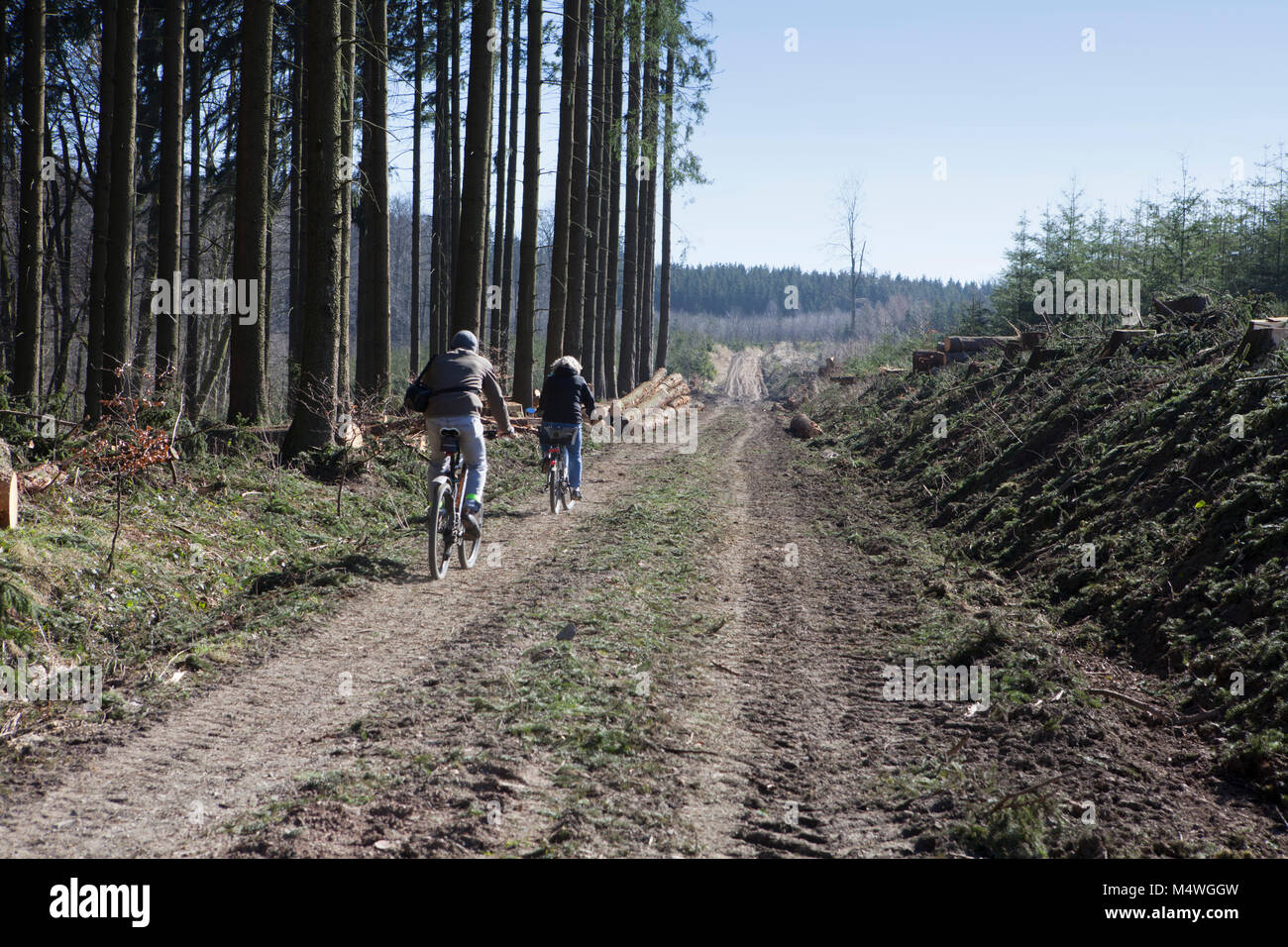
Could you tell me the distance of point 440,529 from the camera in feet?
28.4

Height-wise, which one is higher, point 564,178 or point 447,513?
point 564,178

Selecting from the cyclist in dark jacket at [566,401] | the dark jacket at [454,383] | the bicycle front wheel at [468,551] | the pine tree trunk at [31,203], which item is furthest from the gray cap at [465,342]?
the pine tree trunk at [31,203]

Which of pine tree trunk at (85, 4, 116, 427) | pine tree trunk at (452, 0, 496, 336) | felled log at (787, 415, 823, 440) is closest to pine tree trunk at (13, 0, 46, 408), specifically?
pine tree trunk at (85, 4, 116, 427)

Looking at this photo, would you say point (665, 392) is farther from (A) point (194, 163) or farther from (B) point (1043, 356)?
(B) point (1043, 356)

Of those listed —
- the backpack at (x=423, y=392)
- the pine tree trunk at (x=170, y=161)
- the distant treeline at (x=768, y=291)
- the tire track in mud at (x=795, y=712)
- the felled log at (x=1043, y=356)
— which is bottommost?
the tire track in mud at (x=795, y=712)

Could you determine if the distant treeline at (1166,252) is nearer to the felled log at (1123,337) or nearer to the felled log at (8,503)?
the felled log at (1123,337)

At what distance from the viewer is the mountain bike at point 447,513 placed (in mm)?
8477

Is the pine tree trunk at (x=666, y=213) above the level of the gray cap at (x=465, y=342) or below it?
above

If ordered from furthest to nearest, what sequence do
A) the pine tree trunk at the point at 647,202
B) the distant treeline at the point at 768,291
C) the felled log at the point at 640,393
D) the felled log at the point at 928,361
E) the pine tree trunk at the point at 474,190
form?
1. the distant treeline at the point at 768,291
2. the felled log at the point at 640,393
3. the pine tree trunk at the point at 647,202
4. the felled log at the point at 928,361
5. the pine tree trunk at the point at 474,190

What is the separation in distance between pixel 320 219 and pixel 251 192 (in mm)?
1642

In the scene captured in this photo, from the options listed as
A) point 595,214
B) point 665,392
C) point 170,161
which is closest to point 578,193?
point 595,214

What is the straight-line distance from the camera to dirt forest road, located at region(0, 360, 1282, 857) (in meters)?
3.85

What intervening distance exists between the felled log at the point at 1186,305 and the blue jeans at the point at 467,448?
10523 mm
